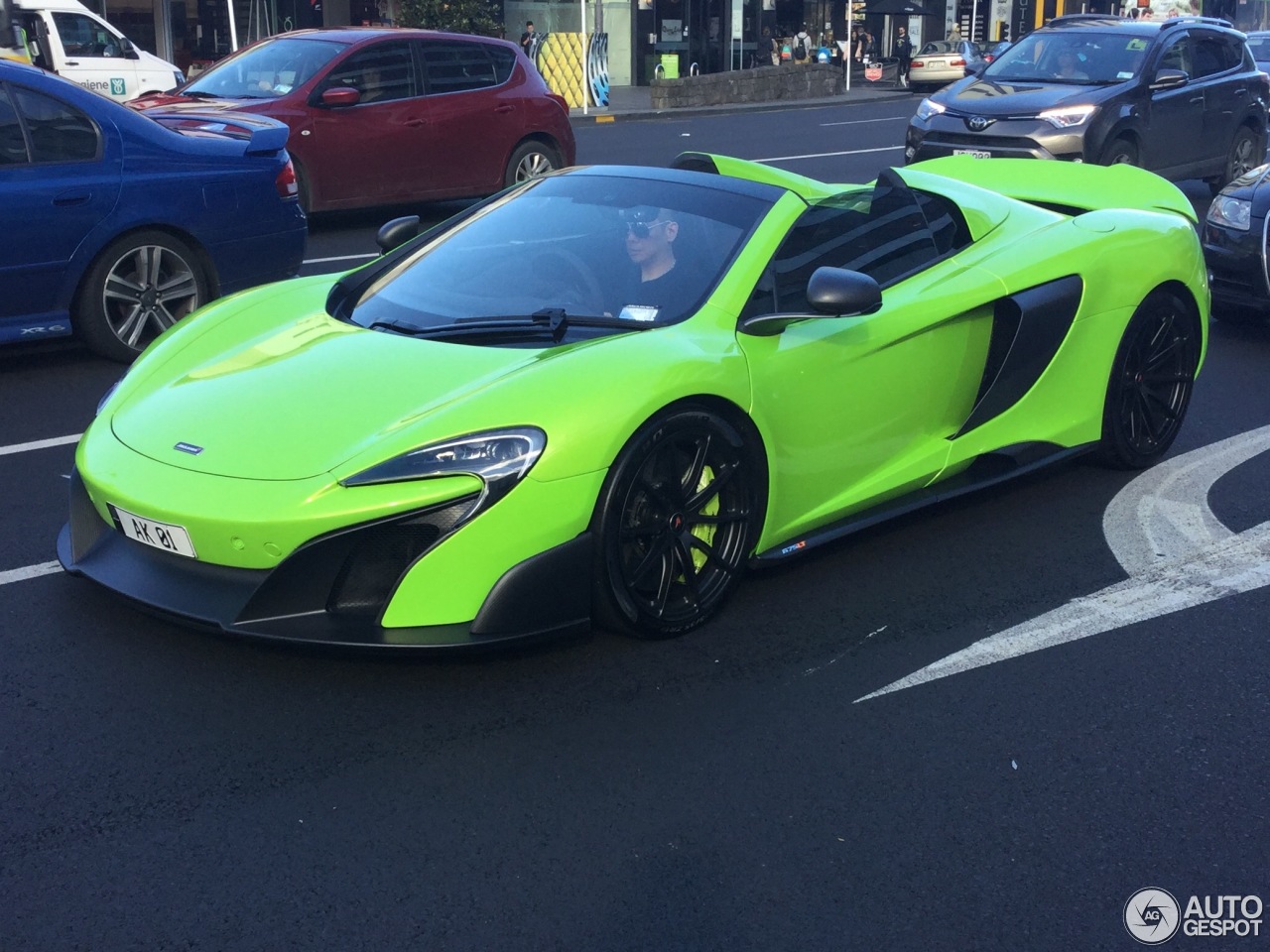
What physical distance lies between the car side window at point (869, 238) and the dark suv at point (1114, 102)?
27.0 feet

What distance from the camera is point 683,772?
3645mm

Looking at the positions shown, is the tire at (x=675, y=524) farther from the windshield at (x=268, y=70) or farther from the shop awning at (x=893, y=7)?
the shop awning at (x=893, y=7)

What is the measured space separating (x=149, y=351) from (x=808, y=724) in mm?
2482

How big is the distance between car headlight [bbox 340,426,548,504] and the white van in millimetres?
19010

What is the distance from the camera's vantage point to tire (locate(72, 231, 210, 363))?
745 centimetres

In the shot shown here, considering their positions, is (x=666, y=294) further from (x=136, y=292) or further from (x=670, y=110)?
(x=670, y=110)

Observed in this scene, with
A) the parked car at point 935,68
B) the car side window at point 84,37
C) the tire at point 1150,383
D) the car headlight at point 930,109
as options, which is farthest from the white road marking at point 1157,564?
the parked car at point 935,68

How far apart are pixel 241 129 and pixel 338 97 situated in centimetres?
331

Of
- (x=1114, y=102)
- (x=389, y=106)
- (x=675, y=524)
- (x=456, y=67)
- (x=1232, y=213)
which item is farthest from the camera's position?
(x=1114, y=102)

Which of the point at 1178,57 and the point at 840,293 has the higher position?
the point at 1178,57

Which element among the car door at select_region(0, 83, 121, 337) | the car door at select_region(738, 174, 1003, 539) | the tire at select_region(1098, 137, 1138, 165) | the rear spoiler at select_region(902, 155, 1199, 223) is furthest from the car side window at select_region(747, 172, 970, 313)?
the tire at select_region(1098, 137, 1138, 165)

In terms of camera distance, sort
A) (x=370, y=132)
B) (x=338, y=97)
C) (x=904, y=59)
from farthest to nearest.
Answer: (x=904, y=59) → (x=370, y=132) → (x=338, y=97)

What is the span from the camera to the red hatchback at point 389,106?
11703mm

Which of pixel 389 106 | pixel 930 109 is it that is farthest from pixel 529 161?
pixel 930 109
